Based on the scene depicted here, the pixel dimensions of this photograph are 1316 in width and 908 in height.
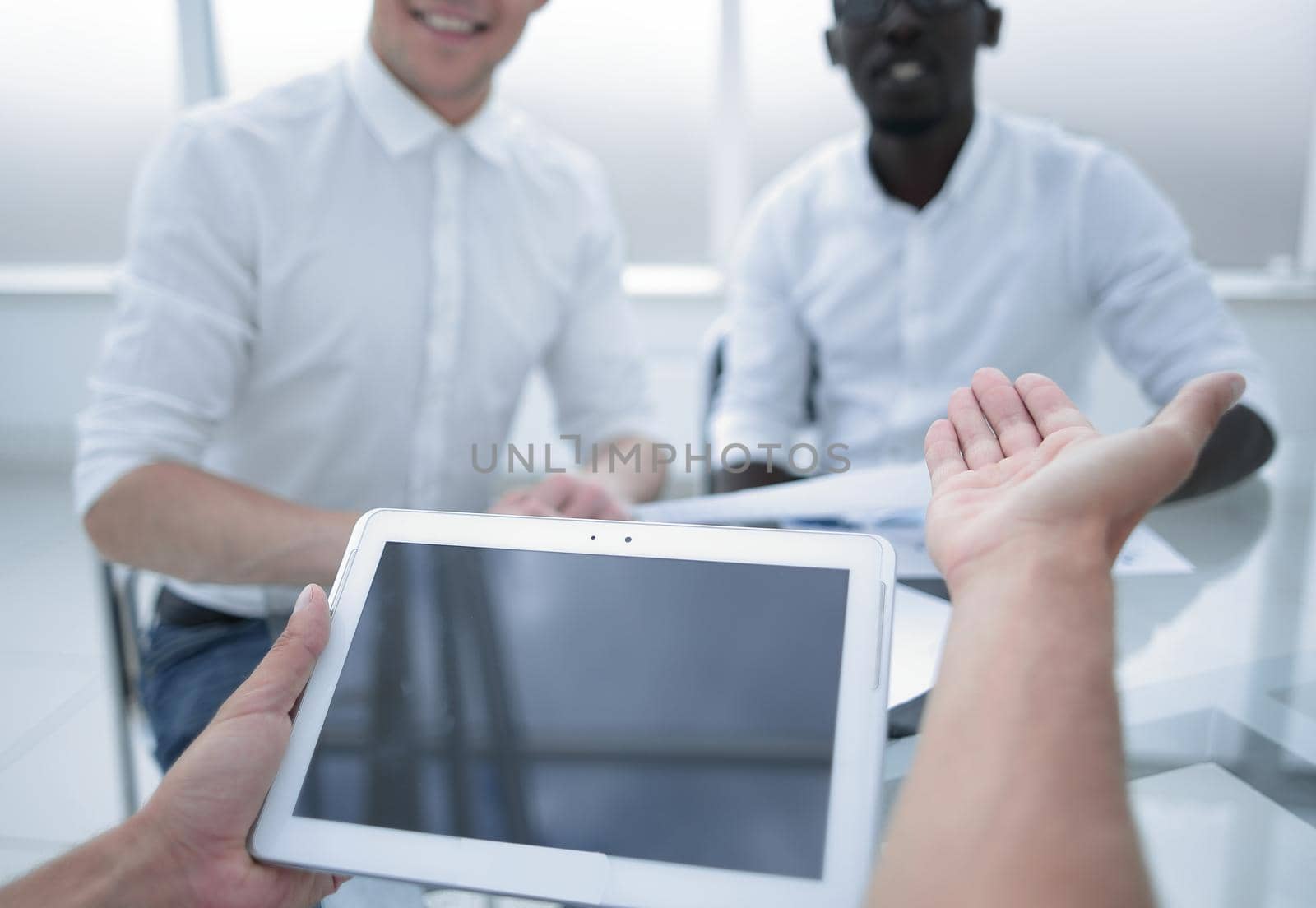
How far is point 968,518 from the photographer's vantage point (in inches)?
17.6

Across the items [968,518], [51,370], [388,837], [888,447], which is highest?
[968,518]

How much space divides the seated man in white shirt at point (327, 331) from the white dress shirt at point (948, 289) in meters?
0.23

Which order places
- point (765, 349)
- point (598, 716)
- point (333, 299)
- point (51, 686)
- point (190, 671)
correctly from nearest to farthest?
point (598, 716) → point (190, 671) → point (333, 299) → point (765, 349) → point (51, 686)

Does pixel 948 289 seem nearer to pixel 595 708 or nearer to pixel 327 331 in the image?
pixel 327 331

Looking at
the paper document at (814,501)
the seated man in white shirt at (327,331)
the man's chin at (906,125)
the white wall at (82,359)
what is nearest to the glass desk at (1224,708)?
the paper document at (814,501)

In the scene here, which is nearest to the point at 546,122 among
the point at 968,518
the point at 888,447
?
the point at 888,447

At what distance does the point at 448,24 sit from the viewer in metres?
0.94

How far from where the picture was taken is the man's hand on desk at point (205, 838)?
43 centimetres

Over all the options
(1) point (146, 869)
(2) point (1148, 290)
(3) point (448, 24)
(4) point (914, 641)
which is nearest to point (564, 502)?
(4) point (914, 641)

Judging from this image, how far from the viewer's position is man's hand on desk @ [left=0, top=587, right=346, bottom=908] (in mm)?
425

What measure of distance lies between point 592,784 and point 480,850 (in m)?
0.05

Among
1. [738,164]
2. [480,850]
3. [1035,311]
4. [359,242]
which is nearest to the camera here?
[480,850]

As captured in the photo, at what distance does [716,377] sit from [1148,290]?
522 millimetres

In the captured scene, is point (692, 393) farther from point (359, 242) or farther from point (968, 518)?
point (968, 518)
